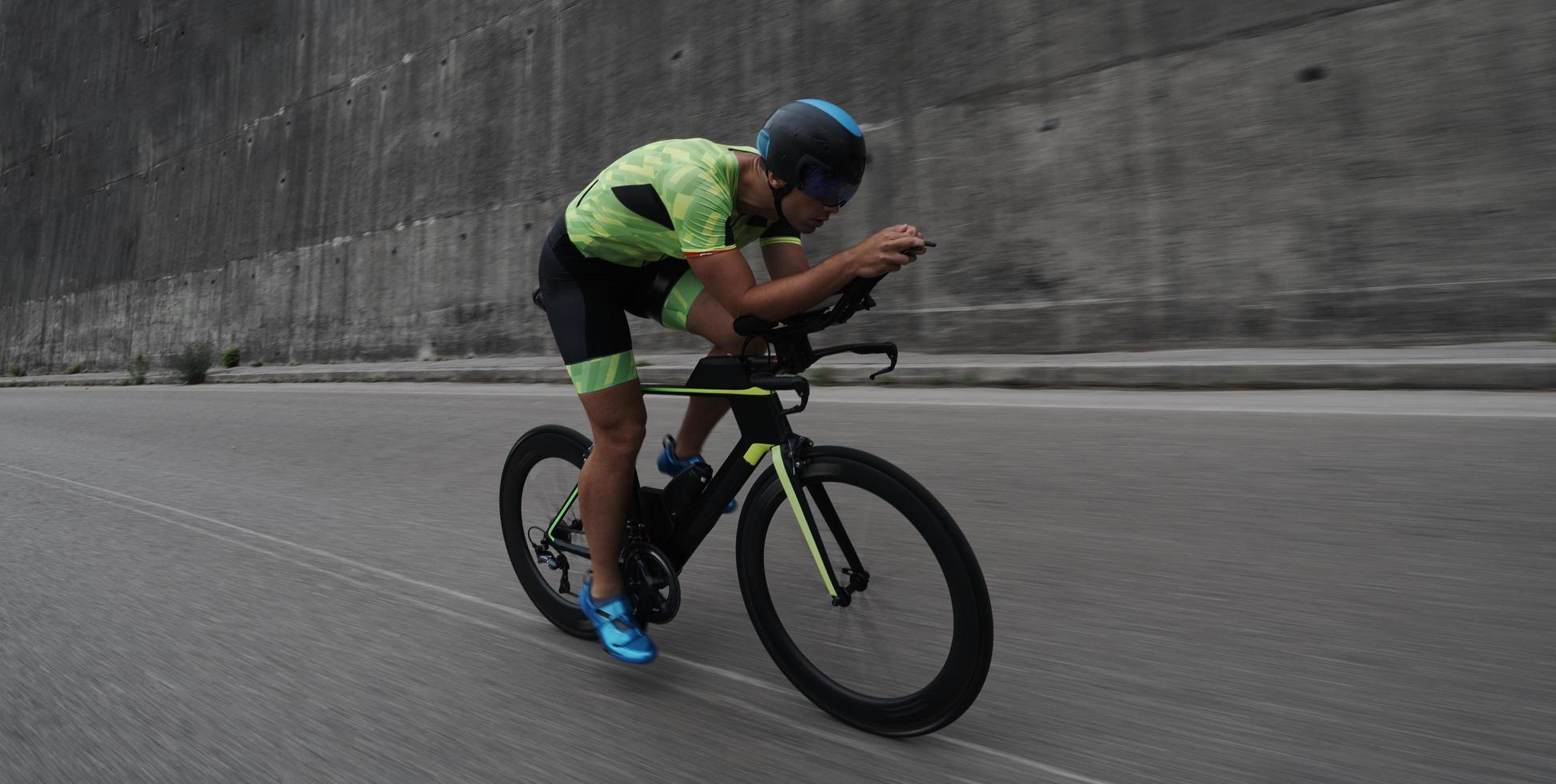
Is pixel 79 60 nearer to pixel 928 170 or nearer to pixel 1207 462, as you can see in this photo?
pixel 928 170

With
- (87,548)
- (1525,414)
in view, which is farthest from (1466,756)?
(87,548)

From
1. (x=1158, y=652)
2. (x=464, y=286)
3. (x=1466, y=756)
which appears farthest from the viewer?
(x=464, y=286)

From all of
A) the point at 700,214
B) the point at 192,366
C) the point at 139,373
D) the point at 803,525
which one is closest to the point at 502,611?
the point at 803,525

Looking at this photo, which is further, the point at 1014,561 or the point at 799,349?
the point at 1014,561

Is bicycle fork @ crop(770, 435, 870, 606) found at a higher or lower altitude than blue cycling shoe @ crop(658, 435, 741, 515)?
lower

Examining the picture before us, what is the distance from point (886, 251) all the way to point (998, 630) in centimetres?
140

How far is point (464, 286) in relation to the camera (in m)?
17.5

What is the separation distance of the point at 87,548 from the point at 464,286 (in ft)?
43.2

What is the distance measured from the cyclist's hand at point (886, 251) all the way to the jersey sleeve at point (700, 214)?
0.40 metres

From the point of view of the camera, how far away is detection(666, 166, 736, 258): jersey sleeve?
2293 mm

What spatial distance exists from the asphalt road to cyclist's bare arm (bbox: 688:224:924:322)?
105 cm

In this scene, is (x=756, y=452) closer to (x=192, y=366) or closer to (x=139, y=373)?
(x=192, y=366)

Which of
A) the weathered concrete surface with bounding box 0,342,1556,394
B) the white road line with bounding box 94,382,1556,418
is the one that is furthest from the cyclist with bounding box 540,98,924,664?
the weathered concrete surface with bounding box 0,342,1556,394

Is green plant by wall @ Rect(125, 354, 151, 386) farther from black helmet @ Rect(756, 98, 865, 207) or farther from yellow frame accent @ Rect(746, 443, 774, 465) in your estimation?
black helmet @ Rect(756, 98, 865, 207)
